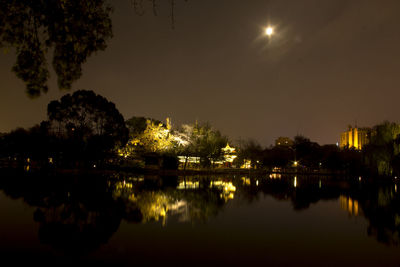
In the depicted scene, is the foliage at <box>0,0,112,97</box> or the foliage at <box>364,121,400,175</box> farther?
the foliage at <box>364,121,400,175</box>

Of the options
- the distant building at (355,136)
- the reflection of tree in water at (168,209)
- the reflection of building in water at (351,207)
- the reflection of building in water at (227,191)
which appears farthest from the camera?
the distant building at (355,136)

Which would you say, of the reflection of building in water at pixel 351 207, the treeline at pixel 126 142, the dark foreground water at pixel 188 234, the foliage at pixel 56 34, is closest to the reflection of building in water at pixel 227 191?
the dark foreground water at pixel 188 234

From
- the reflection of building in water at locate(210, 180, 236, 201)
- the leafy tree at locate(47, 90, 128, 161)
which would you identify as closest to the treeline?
the leafy tree at locate(47, 90, 128, 161)

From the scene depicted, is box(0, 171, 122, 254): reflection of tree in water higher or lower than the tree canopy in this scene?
lower

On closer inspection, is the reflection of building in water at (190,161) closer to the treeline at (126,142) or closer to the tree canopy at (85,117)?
the treeline at (126,142)

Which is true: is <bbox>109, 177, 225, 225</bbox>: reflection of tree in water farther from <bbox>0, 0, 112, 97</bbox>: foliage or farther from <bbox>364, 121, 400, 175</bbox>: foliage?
<bbox>364, 121, 400, 175</bbox>: foliage

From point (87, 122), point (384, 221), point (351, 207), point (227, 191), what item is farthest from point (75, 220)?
point (87, 122)

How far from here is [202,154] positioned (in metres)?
45.1

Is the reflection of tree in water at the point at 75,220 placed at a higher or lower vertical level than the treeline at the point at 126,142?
lower

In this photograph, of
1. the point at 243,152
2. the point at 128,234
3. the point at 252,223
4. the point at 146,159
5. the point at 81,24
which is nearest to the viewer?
the point at 81,24

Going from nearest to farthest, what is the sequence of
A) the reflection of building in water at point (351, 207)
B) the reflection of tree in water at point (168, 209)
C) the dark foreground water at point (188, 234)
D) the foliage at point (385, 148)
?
the dark foreground water at point (188, 234) < the reflection of tree in water at point (168, 209) < the reflection of building in water at point (351, 207) < the foliage at point (385, 148)

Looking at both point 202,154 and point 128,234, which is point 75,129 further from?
point 128,234

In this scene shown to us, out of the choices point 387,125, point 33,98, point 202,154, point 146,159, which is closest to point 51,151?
point 146,159

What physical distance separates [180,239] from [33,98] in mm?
5014
